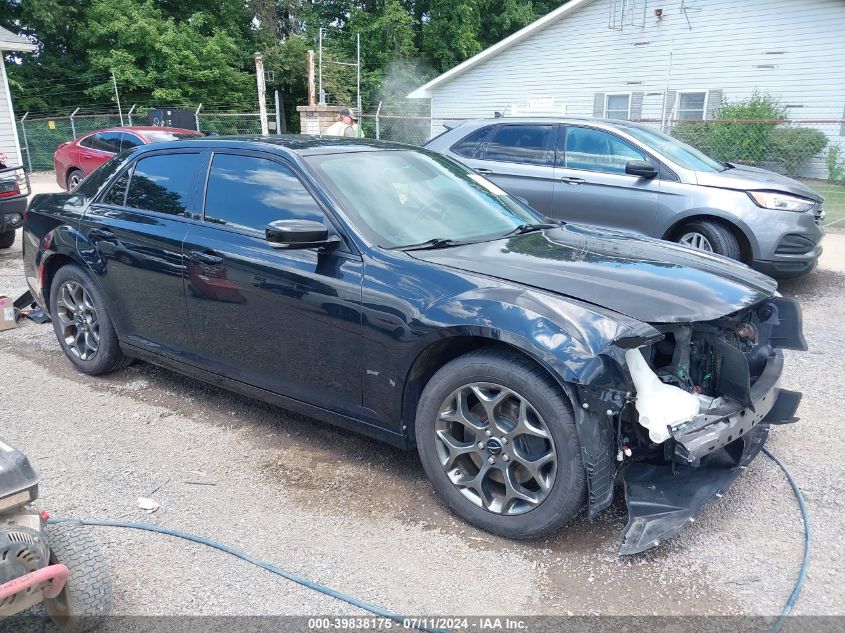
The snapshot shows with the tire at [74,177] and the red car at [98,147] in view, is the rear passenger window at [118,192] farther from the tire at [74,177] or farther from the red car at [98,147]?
the tire at [74,177]

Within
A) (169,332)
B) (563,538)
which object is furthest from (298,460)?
(563,538)

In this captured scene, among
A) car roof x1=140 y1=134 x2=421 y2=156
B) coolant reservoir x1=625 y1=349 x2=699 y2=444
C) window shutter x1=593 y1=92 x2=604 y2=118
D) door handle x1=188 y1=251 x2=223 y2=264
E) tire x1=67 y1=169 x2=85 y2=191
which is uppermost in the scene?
window shutter x1=593 y1=92 x2=604 y2=118

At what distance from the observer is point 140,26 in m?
25.8

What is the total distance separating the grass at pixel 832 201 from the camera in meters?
11.2

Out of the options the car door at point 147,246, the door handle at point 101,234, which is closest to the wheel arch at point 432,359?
the car door at point 147,246

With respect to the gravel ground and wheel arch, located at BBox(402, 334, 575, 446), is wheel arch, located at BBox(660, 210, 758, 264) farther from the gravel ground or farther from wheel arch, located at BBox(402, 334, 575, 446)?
wheel arch, located at BBox(402, 334, 575, 446)

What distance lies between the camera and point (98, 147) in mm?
14398

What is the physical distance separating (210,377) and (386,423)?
1329 millimetres

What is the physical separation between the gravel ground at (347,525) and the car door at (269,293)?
0.44 metres

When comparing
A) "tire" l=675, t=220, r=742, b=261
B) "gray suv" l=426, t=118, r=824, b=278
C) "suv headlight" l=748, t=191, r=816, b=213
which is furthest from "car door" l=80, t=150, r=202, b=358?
"suv headlight" l=748, t=191, r=816, b=213

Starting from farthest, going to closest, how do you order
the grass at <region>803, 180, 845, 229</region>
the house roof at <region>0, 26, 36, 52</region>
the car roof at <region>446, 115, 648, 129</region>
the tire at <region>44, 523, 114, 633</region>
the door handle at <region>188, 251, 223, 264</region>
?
1. the house roof at <region>0, 26, 36, 52</region>
2. the grass at <region>803, 180, 845, 229</region>
3. the car roof at <region>446, 115, 648, 129</region>
4. the door handle at <region>188, 251, 223, 264</region>
5. the tire at <region>44, 523, 114, 633</region>

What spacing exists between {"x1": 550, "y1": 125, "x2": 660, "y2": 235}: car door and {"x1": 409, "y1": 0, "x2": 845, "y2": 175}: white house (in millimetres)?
8733

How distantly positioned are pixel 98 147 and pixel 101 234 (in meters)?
11.4

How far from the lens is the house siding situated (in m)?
19.6
